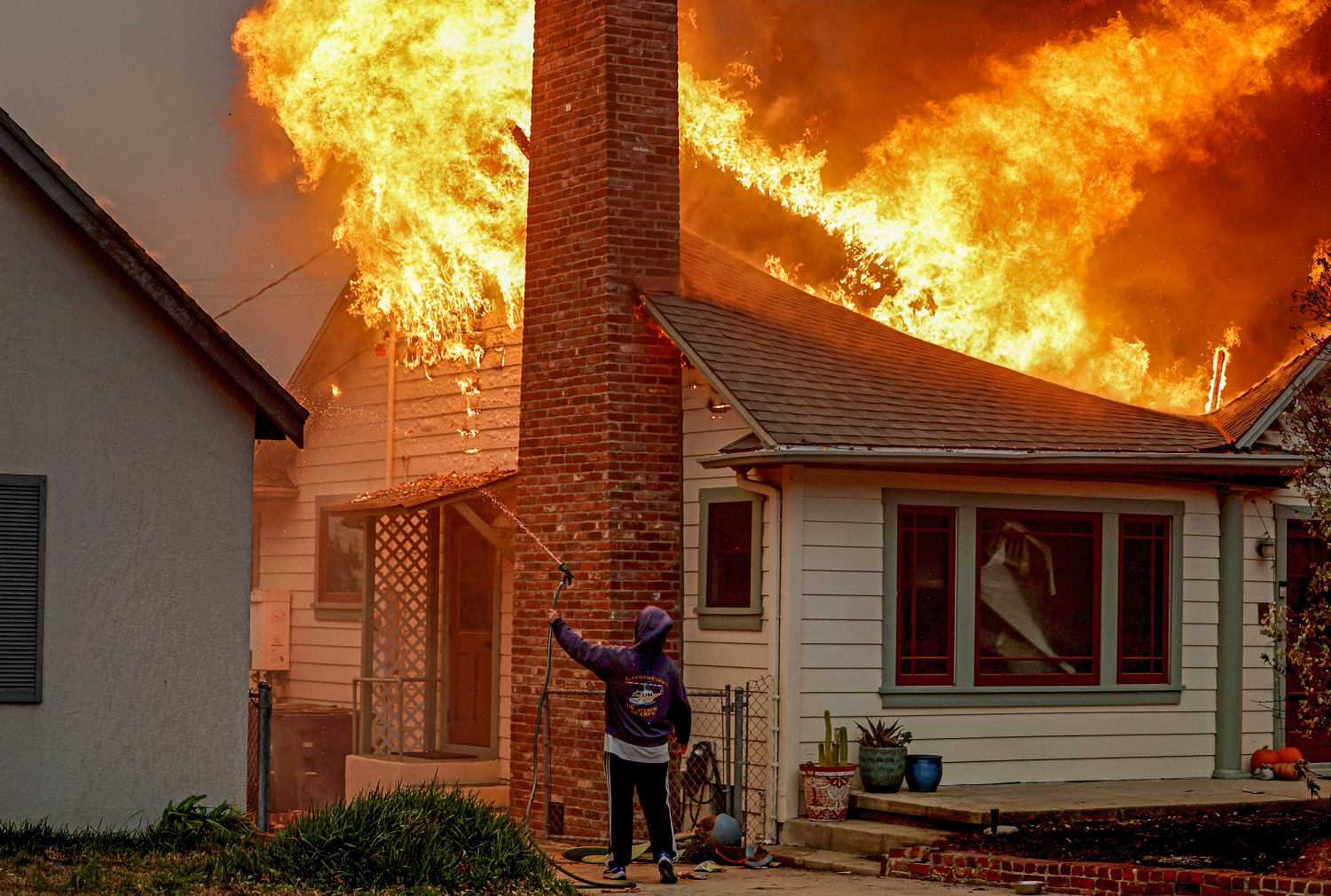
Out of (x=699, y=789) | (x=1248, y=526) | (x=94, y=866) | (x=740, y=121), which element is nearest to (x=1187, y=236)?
(x=740, y=121)

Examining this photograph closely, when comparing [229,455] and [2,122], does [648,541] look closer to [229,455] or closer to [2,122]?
[229,455]

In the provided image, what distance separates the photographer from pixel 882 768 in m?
13.0

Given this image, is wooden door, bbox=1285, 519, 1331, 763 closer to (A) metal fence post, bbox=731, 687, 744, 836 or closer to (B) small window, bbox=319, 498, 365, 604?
(A) metal fence post, bbox=731, 687, 744, 836

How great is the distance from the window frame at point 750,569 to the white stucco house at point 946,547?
28 mm

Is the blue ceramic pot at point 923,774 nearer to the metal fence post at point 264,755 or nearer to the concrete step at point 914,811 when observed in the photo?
the concrete step at point 914,811

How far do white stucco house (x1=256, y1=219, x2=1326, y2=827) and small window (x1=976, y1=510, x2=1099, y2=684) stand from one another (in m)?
0.02

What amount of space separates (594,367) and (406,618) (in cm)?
512

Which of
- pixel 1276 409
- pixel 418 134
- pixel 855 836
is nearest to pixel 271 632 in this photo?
pixel 418 134

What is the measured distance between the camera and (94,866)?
992 cm

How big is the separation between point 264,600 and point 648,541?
8821 mm

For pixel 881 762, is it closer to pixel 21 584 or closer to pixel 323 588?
pixel 21 584

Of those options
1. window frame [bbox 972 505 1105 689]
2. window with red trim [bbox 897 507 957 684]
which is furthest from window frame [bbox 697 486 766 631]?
window frame [bbox 972 505 1105 689]

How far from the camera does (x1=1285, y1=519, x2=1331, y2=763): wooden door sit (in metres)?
15.6

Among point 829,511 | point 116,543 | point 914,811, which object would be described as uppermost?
point 829,511
